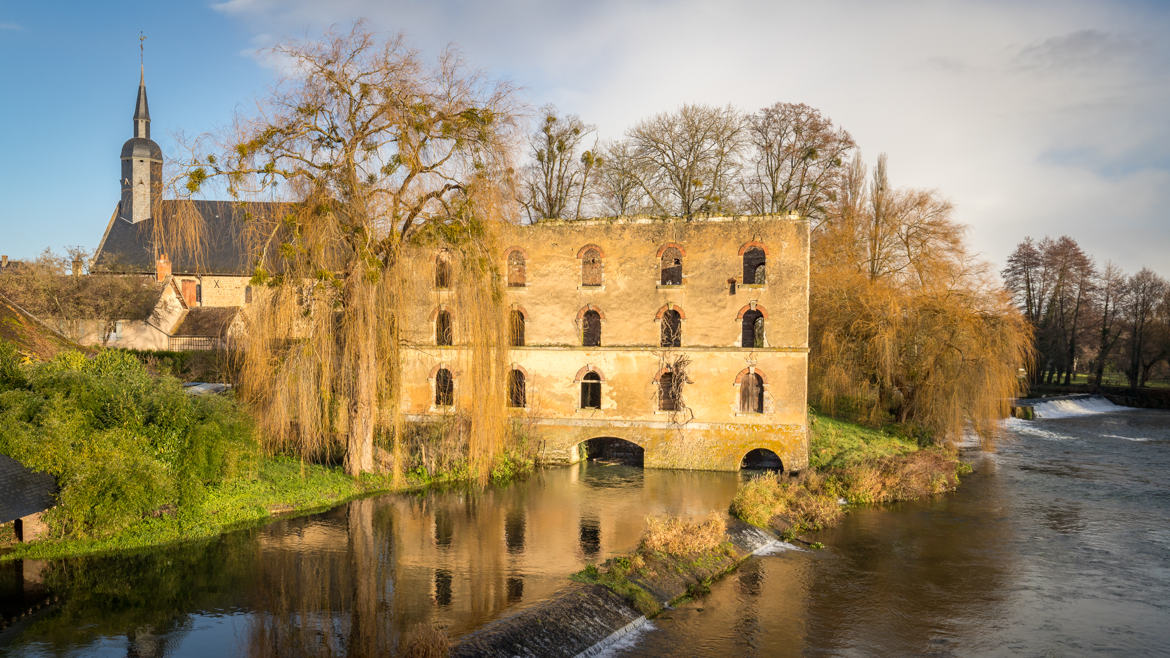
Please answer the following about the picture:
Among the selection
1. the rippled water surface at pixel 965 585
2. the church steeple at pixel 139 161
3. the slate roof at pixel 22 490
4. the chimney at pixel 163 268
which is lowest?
the rippled water surface at pixel 965 585

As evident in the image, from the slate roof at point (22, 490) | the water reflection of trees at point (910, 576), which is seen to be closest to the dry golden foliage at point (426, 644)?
the water reflection of trees at point (910, 576)

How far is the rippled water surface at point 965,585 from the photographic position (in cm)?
1125

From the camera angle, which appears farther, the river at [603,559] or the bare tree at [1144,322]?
the bare tree at [1144,322]

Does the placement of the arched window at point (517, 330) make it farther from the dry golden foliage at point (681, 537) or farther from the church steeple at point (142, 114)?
the church steeple at point (142, 114)

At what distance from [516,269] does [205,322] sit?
20.6 meters

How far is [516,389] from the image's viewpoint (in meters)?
24.2

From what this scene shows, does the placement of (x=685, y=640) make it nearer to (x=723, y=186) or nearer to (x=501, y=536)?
(x=501, y=536)

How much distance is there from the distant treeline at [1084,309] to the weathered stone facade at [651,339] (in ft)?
105

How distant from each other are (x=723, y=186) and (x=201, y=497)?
81.9 feet

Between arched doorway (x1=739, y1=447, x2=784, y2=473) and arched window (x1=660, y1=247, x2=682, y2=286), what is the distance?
5786 mm

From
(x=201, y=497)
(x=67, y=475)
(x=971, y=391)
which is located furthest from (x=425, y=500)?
(x=971, y=391)

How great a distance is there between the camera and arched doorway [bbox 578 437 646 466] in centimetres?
2527

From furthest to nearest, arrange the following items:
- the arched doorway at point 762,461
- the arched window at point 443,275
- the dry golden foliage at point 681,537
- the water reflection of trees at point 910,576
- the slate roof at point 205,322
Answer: the slate roof at point 205,322 < the arched doorway at point 762,461 < the arched window at point 443,275 < the dry golden foliage at point 681,537 < the water reflection of trees at point 910,576

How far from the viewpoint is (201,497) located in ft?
51.8
